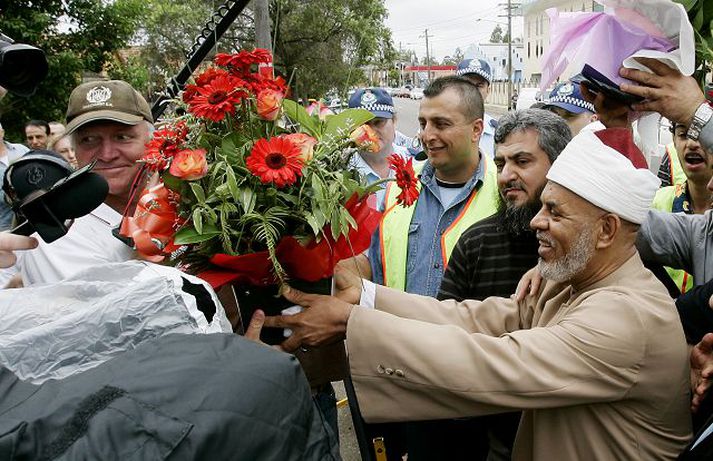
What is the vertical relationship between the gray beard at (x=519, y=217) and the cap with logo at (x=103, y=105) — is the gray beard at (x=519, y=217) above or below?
below

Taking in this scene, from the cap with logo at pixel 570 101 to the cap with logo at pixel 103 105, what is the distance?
3309 mm

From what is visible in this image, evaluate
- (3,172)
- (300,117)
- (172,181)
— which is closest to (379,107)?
(3,172)

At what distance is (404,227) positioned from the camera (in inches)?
122

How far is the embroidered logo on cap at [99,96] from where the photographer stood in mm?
2346

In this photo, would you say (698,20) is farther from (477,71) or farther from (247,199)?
(477,71)

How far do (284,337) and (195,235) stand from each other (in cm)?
44

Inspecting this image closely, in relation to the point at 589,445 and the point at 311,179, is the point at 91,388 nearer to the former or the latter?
the point at 311,179

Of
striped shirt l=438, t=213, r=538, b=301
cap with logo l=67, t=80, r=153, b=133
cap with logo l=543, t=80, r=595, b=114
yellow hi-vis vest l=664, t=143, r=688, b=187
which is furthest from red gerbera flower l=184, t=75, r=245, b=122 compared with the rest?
cap with logo l=543, t=80, r=595, b=114

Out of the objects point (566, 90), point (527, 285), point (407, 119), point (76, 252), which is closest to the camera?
point (76, 252)

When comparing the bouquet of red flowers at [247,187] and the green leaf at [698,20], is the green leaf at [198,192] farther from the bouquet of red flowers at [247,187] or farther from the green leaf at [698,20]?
the green leaf at [698,20]

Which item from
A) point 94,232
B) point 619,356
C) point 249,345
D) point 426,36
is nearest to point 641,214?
point 619,356

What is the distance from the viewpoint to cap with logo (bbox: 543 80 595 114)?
4.63m

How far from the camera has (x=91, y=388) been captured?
0.89 m

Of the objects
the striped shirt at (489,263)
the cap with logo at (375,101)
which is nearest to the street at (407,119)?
the cap with logo at (375,101)
